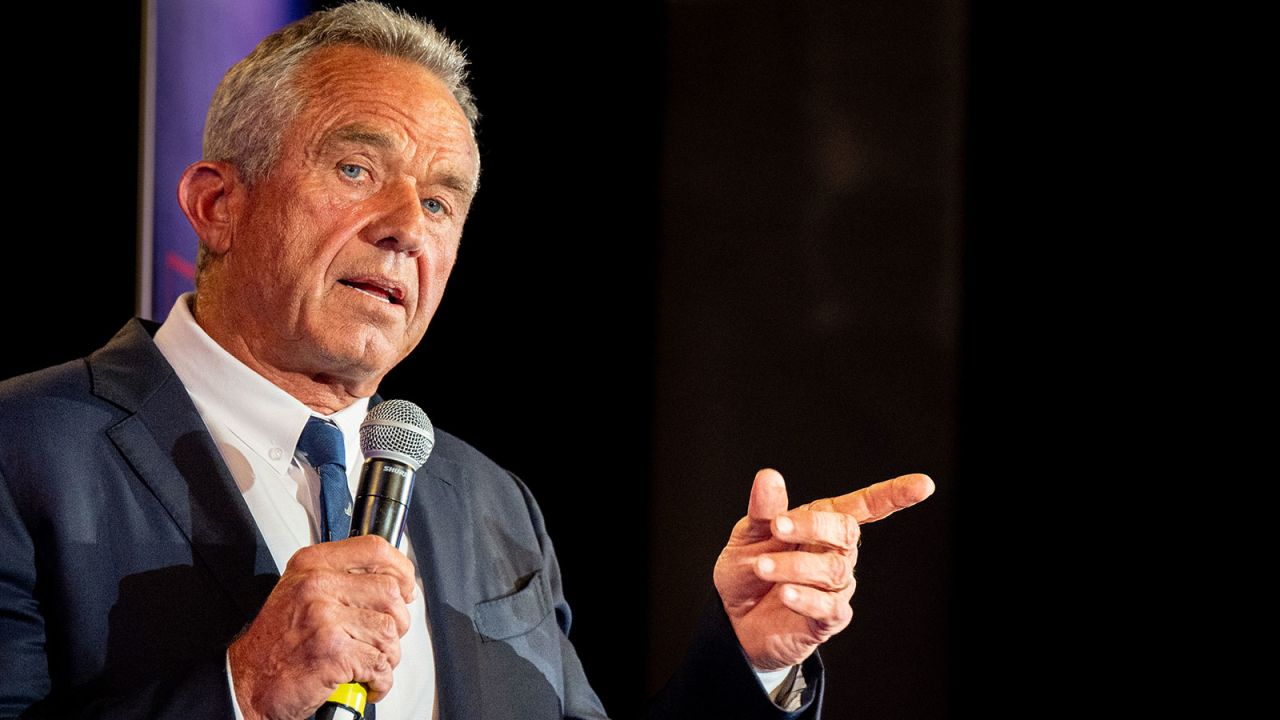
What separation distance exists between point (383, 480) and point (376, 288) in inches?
19.6

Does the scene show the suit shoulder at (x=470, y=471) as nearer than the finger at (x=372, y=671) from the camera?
No

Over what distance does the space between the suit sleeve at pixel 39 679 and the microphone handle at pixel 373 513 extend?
120mm

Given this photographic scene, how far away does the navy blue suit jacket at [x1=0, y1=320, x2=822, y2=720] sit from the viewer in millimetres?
1273

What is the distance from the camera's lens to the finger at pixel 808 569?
135cm

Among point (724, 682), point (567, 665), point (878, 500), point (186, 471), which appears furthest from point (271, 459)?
point (878, 500)

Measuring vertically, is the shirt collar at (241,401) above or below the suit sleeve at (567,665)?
above

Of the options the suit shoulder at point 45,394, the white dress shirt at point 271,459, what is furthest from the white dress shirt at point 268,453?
the suit shoulder at point 45,394

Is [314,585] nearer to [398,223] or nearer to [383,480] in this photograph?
[383,480]

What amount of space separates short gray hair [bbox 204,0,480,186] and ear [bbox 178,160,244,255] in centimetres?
3

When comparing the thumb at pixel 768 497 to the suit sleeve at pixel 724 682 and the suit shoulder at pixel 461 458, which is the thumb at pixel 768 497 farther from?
the suit shoulder at pixel 461 458

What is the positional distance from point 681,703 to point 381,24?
1169 mm

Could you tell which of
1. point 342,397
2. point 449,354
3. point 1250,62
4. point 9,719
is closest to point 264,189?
point 342,397

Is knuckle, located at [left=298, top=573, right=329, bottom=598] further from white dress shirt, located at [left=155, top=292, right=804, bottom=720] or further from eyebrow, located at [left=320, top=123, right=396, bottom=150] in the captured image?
eyebrow, located at [left=320, top=123, right=396, bottom=150]

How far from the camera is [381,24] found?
1831 millimetres
